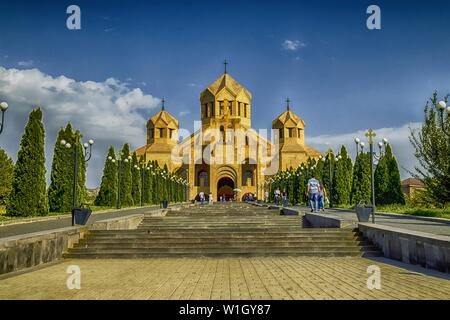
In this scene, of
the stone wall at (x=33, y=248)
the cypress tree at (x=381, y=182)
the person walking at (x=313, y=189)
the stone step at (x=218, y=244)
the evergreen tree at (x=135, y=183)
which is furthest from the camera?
the evergreen tree at (x=135, y=183)

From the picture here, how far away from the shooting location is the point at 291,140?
68.2 m

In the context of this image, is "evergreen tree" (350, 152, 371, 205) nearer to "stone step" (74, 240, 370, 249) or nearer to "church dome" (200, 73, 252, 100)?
"stone step" (74, 240, 370, 249)

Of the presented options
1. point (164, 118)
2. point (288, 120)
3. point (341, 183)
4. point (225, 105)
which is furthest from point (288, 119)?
point (341, 183)

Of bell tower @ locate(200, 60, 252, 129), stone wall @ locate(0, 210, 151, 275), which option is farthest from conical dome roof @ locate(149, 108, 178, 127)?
stone wall @ locate(0, 210, 151, 275)

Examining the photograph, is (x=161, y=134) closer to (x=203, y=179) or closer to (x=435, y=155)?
(x=203, y=179)

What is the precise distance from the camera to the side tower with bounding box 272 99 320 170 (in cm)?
6525

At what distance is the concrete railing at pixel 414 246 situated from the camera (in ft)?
22.4

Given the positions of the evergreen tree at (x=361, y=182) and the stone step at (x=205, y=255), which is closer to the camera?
the stone step at (x=205, y=255)

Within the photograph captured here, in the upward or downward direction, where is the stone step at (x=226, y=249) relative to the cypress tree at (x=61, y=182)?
downward

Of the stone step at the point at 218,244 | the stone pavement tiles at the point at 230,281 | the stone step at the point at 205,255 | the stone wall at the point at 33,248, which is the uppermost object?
the stone wall at the point at 33,248

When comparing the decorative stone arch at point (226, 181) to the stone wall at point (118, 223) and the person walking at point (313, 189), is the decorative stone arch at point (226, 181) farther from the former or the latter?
the stone wall at point (118, 223)

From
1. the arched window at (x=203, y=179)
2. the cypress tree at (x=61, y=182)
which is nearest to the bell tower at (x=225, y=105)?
the arched window at (x=203, y=179)
